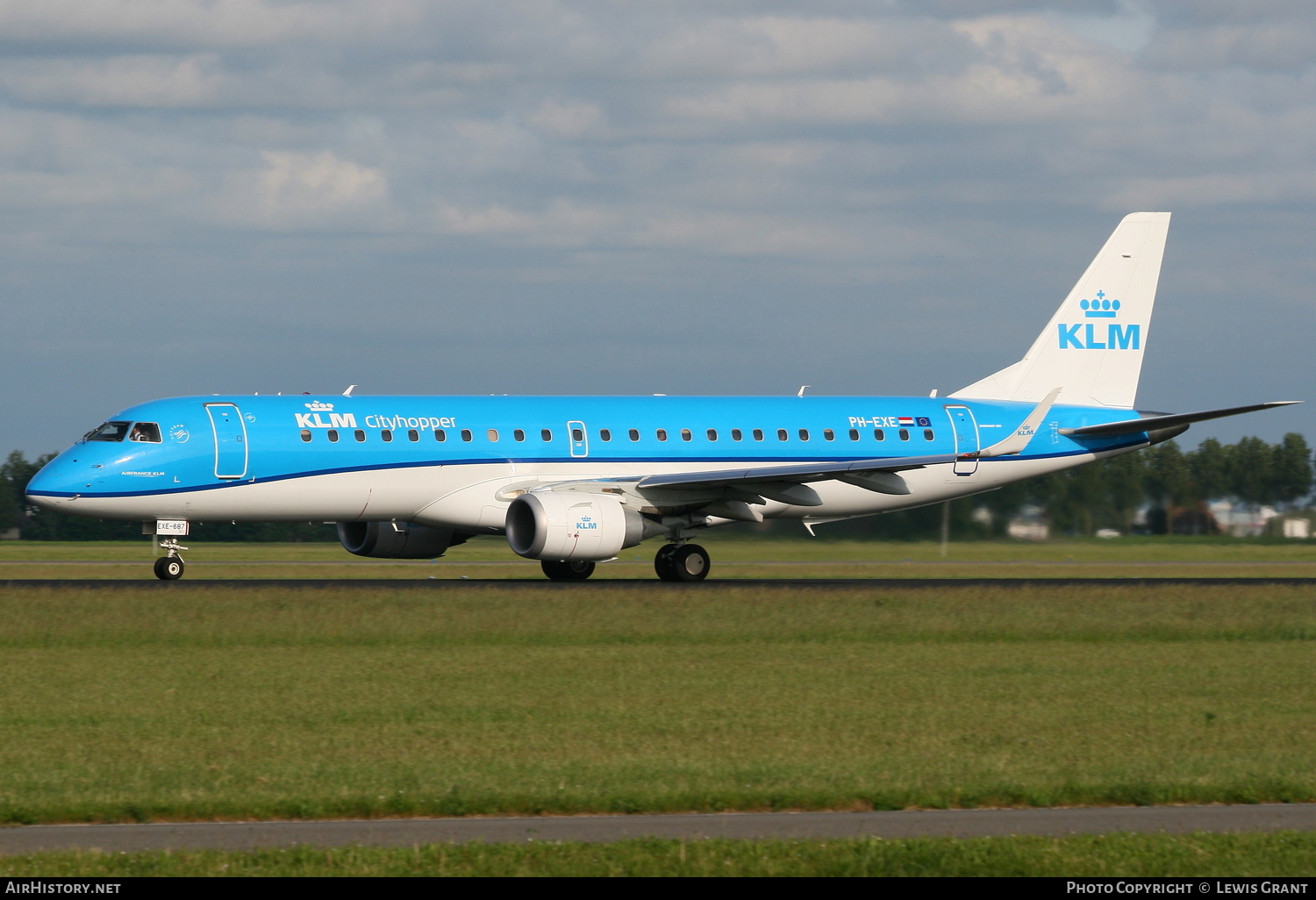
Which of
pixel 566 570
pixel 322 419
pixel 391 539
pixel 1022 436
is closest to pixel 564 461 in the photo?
pixel 566 570

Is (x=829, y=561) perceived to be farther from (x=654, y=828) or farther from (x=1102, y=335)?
(x=654, y=828)

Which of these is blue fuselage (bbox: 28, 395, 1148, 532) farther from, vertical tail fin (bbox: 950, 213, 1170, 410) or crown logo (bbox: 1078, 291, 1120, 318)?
crown logo (bbox: 1078, 291, 1120, 318)

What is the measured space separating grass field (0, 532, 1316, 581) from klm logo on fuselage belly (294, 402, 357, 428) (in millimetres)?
5980

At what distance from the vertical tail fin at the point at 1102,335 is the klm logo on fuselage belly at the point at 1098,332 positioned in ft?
0.08

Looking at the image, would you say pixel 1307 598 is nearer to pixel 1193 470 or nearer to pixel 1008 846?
pixel 1193 470

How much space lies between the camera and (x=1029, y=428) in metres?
35.6

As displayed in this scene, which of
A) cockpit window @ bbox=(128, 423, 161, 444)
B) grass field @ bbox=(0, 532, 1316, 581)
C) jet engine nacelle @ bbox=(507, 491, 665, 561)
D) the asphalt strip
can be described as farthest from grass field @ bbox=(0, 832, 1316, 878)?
grass field @ bbox=(0, 532, 1316, 581)

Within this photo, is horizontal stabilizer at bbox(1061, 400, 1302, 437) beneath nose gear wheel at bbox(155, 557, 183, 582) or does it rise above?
above

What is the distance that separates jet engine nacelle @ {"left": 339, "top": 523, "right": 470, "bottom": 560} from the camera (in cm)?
3638

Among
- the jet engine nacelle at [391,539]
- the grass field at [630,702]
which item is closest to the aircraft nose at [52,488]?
the grass field at [630,702]

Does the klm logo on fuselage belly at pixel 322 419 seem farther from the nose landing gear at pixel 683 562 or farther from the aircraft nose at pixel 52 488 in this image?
the nose landing gear at pixel 683 562

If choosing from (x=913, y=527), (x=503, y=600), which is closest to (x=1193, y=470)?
(x=913, y=527)

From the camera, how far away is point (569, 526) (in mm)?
32344

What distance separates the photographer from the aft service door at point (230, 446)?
108ft
